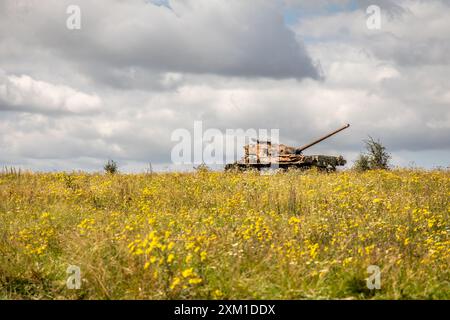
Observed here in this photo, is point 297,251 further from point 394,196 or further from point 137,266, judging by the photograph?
point 394,196

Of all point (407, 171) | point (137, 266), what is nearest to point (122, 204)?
point (137, 266)

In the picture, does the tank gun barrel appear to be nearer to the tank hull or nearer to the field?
the tank hull

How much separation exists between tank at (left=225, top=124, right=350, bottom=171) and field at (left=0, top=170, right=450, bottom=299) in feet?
52.9

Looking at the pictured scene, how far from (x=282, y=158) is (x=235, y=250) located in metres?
23.3

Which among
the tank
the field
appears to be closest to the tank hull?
the tank

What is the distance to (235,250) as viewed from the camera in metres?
6.64

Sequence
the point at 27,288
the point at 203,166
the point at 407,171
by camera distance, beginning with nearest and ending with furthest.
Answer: the point at 27,288 < the point at 407,171 < the point at 203,166

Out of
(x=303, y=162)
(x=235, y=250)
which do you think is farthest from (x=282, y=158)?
(x=235, y=250)

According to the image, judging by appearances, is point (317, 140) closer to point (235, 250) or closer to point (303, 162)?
point (303, 162)

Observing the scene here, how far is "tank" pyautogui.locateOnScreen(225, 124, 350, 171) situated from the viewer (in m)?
28.8

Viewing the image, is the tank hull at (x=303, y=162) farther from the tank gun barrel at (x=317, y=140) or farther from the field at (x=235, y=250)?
the field at (x=235, y=250)
